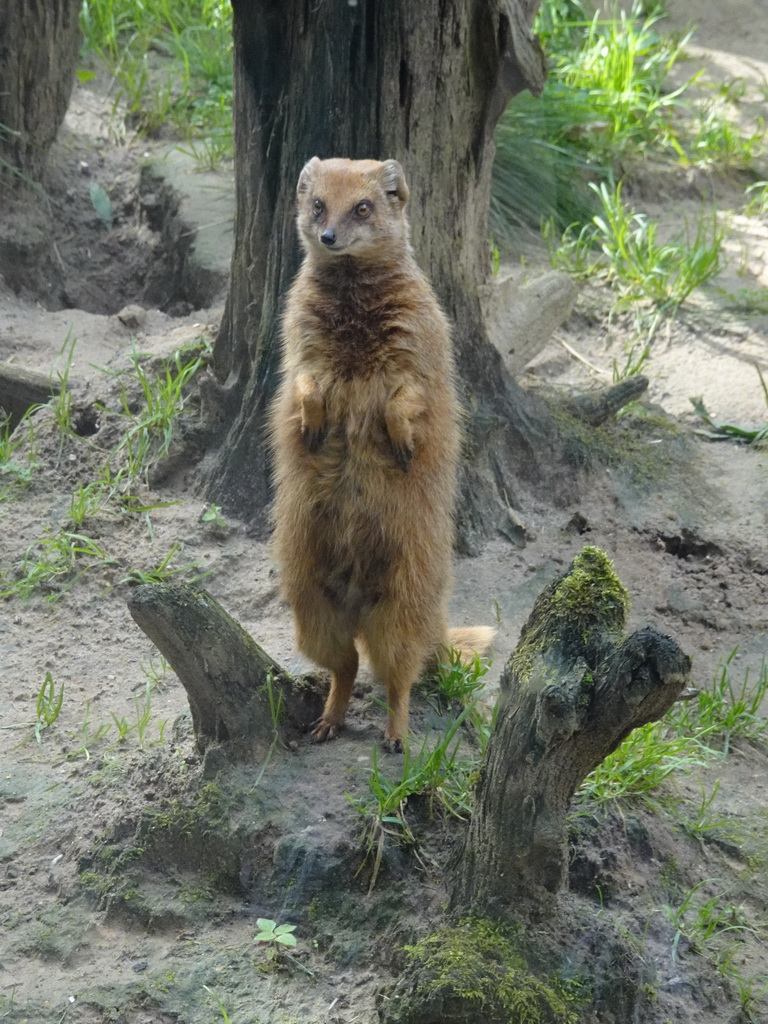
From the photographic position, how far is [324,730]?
11.4ft

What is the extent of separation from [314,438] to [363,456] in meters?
0.16

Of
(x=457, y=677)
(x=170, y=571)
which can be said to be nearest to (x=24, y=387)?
(x=170, y=571)

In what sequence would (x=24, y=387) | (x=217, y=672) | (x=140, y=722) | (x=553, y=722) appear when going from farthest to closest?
(x=24, y=387)
(x=140, y=722)
(x=217, y=672)
(x=553, y=722)

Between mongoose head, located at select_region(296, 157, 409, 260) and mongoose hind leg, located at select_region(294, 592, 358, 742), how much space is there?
108 cm

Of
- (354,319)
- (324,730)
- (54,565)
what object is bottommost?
(324,730)

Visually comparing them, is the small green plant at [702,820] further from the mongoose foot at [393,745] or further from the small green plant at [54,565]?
the small green plant at [54,565]

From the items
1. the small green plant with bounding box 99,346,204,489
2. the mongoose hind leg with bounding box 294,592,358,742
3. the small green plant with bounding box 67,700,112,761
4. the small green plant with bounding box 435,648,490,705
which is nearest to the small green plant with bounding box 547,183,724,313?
the small green plant with bounding box 99,346,204,489

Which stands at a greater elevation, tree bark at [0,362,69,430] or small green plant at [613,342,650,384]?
small green plant at [613,342,650,384]

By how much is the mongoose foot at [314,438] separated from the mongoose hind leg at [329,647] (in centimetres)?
44

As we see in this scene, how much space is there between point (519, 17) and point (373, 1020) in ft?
11.3

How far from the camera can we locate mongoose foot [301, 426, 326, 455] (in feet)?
11.4

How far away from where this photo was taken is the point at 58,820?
330 centimetres

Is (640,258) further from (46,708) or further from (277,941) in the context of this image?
(277,941)

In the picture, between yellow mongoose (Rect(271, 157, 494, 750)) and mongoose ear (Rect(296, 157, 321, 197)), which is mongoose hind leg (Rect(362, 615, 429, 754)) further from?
mongoose ear (Rect(296, 157, 321, 197))
